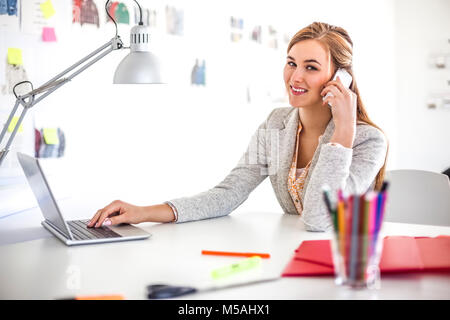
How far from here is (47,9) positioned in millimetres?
2031

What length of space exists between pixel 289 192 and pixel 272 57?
5.76 ft

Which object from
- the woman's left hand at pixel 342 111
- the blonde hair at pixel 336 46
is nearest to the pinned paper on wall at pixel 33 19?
the blonde hair at pixel 336 46

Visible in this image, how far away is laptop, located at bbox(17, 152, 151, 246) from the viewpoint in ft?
4.26

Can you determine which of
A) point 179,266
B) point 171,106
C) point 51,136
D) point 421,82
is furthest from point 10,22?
point 421,82

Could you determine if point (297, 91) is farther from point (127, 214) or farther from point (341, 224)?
point (341, 224)

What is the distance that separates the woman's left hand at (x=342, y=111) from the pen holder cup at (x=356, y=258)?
0.70 metres

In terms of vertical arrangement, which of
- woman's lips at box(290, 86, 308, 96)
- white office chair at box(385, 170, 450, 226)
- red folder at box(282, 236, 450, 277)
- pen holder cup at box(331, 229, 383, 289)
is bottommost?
white office chair at box(385, 170, 450, 226)

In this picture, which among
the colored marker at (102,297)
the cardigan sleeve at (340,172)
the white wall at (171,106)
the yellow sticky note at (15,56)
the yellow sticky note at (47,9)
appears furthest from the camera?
the white wall at (171,106)

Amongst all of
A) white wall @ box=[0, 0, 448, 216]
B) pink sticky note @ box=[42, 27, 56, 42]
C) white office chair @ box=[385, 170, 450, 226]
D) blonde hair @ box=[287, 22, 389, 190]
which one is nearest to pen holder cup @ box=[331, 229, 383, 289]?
blonde hair @ box=[287, 22, 389, 190]

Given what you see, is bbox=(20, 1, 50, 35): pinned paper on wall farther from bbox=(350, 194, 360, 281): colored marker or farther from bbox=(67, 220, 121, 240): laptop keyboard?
bbox=(350, 194, 360, 281): colored marker

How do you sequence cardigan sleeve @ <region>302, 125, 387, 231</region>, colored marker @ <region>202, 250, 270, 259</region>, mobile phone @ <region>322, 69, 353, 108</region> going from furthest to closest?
mobile phone @ <region>322, 69, 353, 108</region>, cardigan sleeve @ <region>302, 125, 387, 231</region>, colored marker @ <region>202, 250, 270, 259</region>

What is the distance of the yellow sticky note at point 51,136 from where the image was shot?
6.72 ft

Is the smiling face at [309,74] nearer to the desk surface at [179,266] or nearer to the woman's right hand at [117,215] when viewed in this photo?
the desk surface at [179,266]

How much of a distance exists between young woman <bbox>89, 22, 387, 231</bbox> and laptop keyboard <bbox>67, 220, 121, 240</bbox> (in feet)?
0.15
